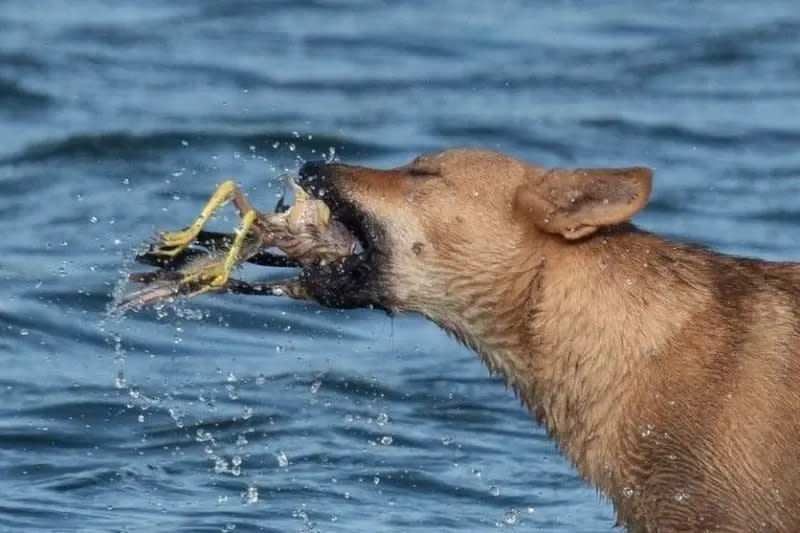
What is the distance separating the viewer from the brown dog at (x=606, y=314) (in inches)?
256

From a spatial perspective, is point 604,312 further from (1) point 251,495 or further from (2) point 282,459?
(2) point 282,459

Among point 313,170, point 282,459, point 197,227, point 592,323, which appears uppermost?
point 313,170

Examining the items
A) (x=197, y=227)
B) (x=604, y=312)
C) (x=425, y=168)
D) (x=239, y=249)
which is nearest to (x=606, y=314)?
(x=604, y=312)

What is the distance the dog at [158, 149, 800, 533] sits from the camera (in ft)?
21.3

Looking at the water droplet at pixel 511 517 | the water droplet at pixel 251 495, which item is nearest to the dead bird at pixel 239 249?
the water droplet at pixel 251 495

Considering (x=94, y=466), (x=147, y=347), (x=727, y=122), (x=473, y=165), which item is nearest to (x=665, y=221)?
(x=727, y=122)

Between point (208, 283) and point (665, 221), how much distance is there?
21.4 ft

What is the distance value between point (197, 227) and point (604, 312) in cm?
149

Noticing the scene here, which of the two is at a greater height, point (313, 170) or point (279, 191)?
point (313, 170)

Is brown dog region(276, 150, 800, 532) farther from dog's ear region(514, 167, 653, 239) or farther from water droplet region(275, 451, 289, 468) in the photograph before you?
water droplet region(275, 451, 289, 468)

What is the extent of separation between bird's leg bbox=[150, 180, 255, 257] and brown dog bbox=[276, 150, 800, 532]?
0.27 metres

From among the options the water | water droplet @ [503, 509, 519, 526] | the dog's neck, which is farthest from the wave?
the dog's neck

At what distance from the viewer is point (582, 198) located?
666 cm

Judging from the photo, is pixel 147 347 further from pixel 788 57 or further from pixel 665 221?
pixel 788 57
